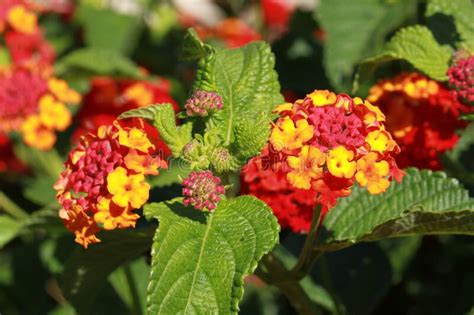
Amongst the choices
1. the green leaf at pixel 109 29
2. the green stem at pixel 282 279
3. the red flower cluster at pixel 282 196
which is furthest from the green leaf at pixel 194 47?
the green leaf at pixel 109 29

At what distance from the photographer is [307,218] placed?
1.34 meters

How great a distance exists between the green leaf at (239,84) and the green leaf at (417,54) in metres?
0.20

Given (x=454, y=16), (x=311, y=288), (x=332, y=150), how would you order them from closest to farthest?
1. (x=332, y=150)
2. (x=454, y=16)
3. (x=311, y=288)

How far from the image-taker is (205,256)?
42.1 inches

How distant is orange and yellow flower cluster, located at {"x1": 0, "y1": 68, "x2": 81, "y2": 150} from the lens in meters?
1.90

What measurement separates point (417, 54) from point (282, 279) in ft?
1.54

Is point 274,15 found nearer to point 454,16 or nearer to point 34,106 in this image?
point 34,106

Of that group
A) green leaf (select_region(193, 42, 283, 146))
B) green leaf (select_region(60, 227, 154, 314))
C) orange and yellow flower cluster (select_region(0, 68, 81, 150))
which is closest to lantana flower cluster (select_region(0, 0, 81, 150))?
orange and yellow flower cluster (select_region(0, 68, 81, 150))

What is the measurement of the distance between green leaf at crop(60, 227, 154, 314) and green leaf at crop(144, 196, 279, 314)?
0.17 metres

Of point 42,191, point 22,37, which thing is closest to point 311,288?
point 42,191

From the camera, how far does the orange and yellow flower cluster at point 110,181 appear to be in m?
1.08

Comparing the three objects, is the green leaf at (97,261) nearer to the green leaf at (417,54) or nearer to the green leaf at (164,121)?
the green leaf at (164,121)

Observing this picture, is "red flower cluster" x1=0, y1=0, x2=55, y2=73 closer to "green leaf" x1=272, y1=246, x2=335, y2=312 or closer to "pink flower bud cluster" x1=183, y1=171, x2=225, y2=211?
"green leaf" x1=272, y1=246, x2=335, y2=312

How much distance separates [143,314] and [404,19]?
94 centimetres
